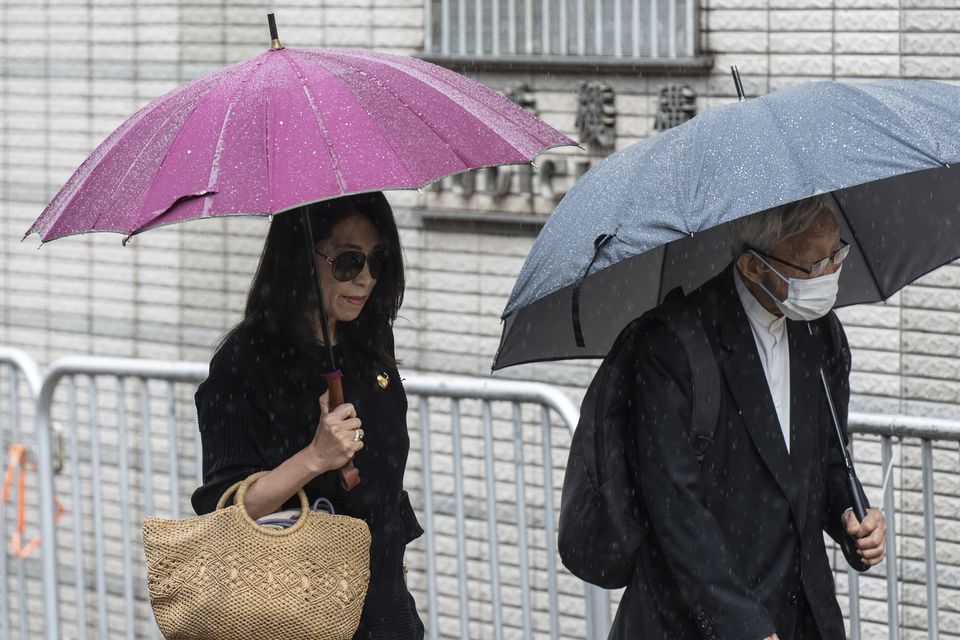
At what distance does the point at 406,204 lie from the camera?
7246 millimetres

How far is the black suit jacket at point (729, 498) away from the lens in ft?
10.2

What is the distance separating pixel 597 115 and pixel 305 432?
3514 millimetres

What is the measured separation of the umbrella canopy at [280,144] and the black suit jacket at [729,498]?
22.2 inches

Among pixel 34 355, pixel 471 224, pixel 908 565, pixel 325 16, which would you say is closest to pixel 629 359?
pixel 908 565

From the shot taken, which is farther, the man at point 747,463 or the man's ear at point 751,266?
the man's ear at point 751,266

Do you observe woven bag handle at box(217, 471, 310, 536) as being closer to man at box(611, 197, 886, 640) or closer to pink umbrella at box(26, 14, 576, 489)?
pink umbrella at box(26, 14, 576, 489)

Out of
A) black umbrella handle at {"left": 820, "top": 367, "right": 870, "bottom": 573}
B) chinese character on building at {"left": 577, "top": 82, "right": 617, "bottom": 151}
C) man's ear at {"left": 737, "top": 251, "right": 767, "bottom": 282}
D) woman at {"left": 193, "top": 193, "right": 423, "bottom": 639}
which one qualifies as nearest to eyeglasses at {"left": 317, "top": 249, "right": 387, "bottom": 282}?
woman at {"left": 193, "top": 193, "right": 423, "bottom": 639}

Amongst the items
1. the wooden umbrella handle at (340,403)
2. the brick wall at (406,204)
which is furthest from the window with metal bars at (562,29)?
the wooden umbrella handle at (340,403)

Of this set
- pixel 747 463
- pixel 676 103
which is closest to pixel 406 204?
pixel 676 103

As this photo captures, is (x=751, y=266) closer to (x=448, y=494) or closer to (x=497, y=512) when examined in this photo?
(x=497, y=512)

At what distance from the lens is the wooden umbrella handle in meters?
3.23

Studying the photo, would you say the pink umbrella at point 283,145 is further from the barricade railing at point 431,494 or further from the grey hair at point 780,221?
the barricade railing at point 431,494

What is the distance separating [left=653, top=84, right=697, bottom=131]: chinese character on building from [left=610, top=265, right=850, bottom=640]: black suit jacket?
120 inches

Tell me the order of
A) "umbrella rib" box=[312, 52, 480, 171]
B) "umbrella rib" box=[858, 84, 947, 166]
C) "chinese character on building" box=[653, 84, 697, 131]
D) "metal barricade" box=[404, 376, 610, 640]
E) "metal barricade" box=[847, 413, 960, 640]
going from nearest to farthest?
"umbrella rib" box=[858, 84, 947, 166] < "umbrella rib" box=[312, 52, 480, 171] < "metal barricade" box=[847, 413, 960, 640] < "metal barricade" box=[404, 376, 610, 640] < "chinese character on building" box=[653, 84, 697, 131]
